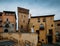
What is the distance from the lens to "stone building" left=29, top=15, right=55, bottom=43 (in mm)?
49719

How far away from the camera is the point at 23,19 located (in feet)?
168

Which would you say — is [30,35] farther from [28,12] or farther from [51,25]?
[28,12]

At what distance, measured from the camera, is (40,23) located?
168ft

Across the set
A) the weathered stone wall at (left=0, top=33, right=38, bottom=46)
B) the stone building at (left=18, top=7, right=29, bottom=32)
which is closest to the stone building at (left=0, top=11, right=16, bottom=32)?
the stone building at (left=18, top=7, right=29, bottom=32)

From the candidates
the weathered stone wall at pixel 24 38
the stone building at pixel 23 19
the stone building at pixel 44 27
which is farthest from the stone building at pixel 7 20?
the weathered stone wall at pixel 24 38

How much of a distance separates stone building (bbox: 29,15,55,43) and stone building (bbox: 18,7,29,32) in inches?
93.3

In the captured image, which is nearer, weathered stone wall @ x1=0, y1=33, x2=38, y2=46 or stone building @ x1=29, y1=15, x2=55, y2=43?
weathered stone wall @ x1=0, y1=33, x2=38, y2=46

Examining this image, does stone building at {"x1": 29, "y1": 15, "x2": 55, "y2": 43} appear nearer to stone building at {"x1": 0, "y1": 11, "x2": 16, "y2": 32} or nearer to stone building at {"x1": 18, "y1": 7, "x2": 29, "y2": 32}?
stone building at {"x1": 18, "y1": 7, "x2": 29, "y2": 32}

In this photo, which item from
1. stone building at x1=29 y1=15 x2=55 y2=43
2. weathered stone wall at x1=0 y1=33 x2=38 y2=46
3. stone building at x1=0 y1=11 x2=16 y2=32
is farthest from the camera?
stone building at x1=29 y1=15 x2=55 y2=43

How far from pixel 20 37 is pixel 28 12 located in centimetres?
2149

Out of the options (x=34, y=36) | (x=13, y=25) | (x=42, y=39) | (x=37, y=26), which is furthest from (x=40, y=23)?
(x=34, y=36)

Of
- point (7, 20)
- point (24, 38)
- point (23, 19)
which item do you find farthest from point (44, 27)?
point (24, 38)

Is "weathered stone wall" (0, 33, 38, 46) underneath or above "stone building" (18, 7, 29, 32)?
underneath

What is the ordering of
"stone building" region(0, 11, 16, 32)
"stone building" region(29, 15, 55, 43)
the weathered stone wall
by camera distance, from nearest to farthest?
the weathered stone wall, "stone building" region(0, 11, 16, 32), "stone building" region(29, 15, 55, 43)
